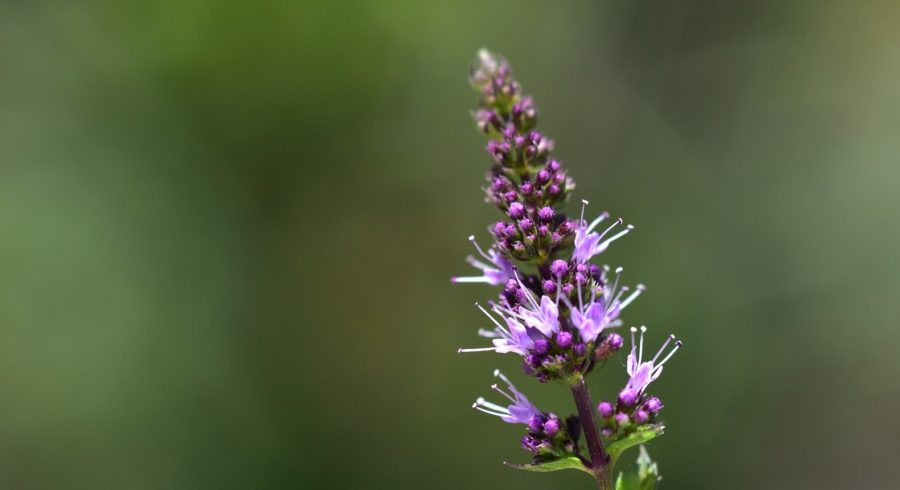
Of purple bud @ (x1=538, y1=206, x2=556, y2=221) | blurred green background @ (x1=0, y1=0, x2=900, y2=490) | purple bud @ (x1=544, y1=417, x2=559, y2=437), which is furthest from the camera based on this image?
blurred green background @ (x1=0, y1=0, x2=900, y2=490)

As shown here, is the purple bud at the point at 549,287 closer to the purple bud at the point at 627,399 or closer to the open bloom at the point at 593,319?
the open bloom at the point at 593,319

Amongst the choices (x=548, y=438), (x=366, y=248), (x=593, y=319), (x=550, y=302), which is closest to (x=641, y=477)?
(x=548, y=438)

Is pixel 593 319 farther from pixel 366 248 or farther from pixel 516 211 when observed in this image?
pixel 366 248

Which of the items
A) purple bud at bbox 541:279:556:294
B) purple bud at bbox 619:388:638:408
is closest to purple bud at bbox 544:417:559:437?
purple bud at bbox 619:388:638:408

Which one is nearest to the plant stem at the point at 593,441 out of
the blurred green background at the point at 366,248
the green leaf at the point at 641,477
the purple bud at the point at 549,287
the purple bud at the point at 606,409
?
the purple bud at the point at 606,409

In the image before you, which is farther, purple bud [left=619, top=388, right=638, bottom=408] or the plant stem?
purple bud [left=619, top=388, right=638, bottom=408]

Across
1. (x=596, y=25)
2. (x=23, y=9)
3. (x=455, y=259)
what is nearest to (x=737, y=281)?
(x=455, y=259)

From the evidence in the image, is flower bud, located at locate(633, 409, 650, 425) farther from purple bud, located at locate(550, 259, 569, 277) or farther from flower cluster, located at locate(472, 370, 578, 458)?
purple bud, located at locate(550, 259, 569, 277)
